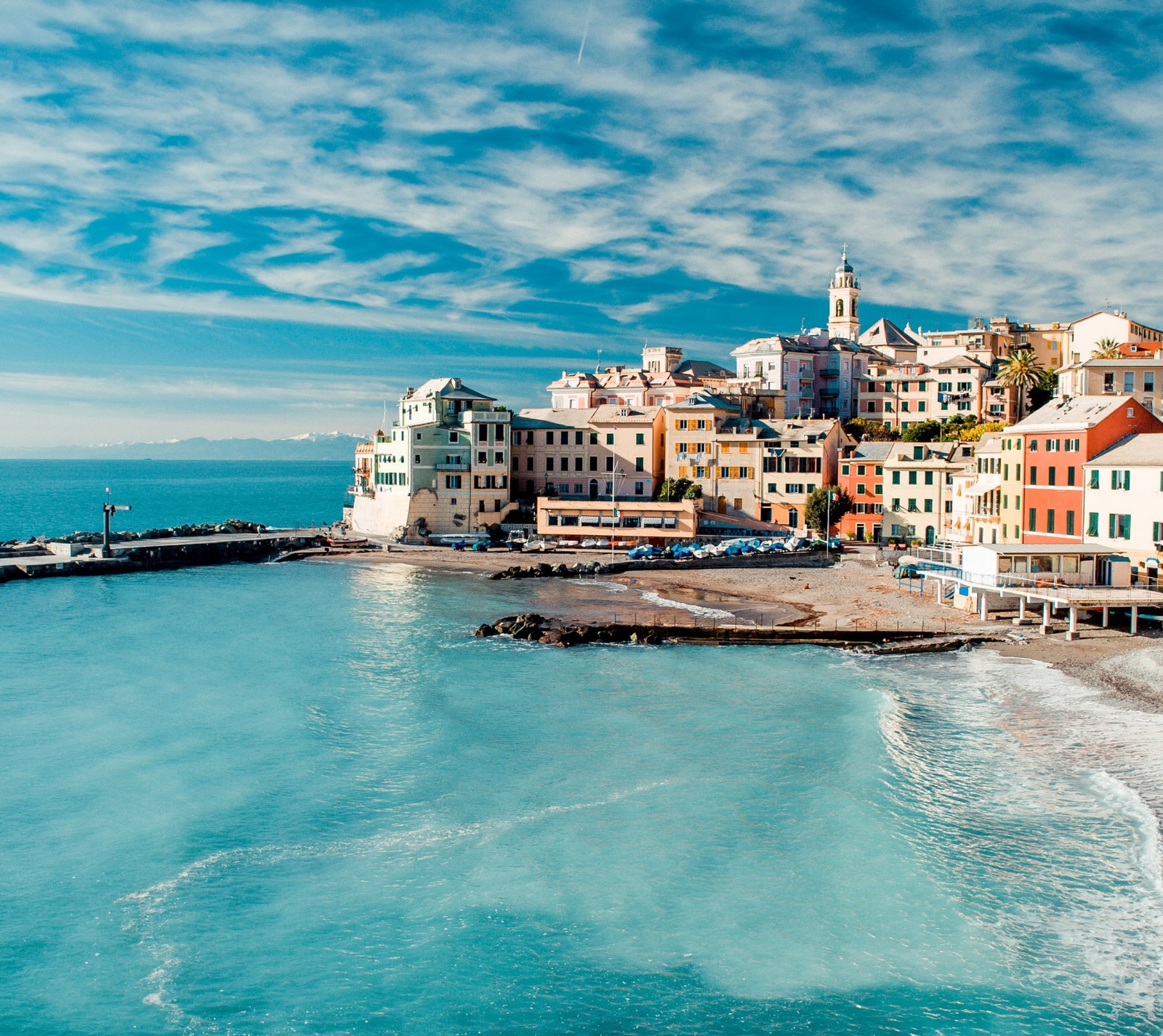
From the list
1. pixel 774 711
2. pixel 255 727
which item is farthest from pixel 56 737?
pixel 774 711

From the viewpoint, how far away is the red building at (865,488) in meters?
80.2

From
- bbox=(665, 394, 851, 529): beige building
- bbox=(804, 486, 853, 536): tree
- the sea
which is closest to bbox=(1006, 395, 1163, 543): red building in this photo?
the sea

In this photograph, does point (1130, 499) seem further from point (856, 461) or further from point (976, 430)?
point (976, 430)

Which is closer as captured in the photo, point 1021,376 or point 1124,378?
point 1124,378

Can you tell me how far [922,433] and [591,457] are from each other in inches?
1250

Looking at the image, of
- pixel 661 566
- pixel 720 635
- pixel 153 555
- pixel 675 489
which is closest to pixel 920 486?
pixel 675 489

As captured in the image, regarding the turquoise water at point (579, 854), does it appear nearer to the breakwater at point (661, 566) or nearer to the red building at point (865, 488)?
the breakwater at point (661, 566)

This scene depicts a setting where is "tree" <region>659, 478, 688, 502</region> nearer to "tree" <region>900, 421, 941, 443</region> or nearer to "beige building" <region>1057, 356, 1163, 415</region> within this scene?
"tree" <region>900, 421, 941, 443</region>

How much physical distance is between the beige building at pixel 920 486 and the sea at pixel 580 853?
36484 mm

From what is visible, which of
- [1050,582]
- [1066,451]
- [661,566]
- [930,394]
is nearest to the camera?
[1050,582]

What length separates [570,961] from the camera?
62.8 ft

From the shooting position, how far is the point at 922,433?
93.5m

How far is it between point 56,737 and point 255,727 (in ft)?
21.0

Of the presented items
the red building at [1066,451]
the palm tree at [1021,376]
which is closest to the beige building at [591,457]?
the palm tree at [1021,376]
